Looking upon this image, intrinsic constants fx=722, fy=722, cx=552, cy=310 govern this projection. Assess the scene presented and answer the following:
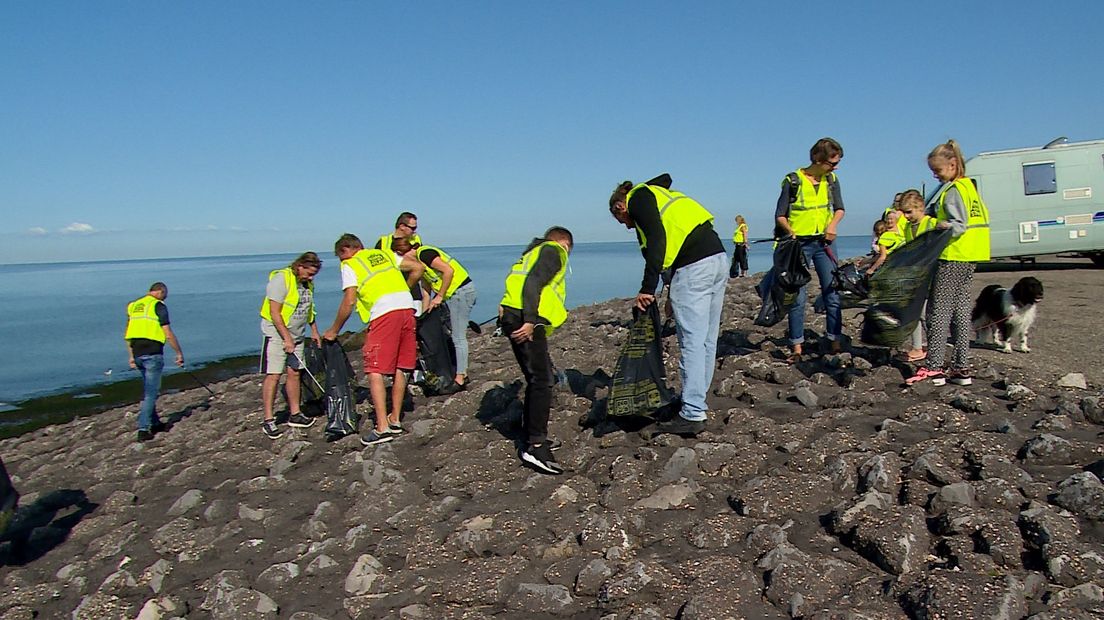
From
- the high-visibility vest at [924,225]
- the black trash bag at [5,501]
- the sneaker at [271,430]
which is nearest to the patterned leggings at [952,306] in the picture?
the high-visibility vest at [924,225]

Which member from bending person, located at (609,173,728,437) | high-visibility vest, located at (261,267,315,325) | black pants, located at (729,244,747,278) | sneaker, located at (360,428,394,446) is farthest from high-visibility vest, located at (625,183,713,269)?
black pants, located at (729,244,747,278)

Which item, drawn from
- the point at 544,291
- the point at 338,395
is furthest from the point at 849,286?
the point at 338,395

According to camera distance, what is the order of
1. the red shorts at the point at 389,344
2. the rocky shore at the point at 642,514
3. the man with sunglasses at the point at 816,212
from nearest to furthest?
the rocky shore at the point at 642,514, the red shorts at the point at 389,344, the man with sunglasses at the point at 816,212

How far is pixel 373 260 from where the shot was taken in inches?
237

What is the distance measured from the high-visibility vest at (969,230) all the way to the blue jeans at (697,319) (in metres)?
1.94

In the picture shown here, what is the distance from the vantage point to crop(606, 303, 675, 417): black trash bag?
16.5 ft

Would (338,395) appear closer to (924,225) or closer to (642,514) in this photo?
(642,514)

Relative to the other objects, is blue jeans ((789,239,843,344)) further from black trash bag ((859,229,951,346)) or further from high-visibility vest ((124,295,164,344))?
high-visibility vest ((124,295,164,344))

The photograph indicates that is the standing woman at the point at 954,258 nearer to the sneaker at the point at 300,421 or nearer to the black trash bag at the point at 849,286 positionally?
the black trash bag at the point at 849,286

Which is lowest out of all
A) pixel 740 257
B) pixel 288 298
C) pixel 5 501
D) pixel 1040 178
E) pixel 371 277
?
pixel 5 501

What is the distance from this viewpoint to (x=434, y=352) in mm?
7168

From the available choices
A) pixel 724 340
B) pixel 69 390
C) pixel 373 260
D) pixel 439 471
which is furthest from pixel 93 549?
pixel 69 390

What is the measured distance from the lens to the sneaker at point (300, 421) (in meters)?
7.02

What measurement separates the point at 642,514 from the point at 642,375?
1333 millimetres
